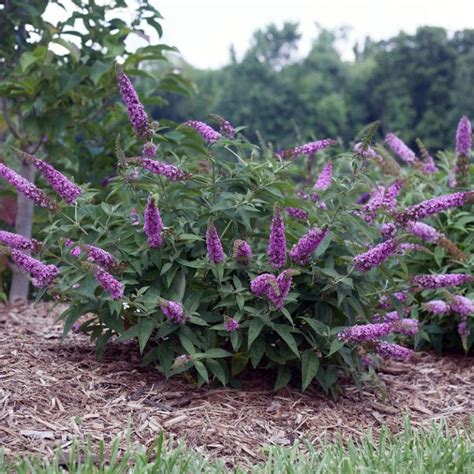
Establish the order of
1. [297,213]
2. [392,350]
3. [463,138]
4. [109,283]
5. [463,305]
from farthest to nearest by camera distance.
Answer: [463,138]
[463,305]
[297,213]
[392,350]
[109,283]

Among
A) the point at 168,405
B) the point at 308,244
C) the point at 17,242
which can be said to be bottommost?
the point at 168,405

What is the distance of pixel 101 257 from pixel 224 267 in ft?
1.93

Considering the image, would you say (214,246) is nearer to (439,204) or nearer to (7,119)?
(439,204)

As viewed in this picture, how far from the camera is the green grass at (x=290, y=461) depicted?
8.57 ft

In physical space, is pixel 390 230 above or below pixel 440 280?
above

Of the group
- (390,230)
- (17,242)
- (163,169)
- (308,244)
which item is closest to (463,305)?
(390,230)

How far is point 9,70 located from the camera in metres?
5.75

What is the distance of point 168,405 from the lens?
3.53 metres

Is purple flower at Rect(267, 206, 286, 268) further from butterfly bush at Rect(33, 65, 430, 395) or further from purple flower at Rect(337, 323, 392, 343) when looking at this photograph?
purple flower at Rect(337, 323, 392, 343)

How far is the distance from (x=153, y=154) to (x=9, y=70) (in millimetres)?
2678

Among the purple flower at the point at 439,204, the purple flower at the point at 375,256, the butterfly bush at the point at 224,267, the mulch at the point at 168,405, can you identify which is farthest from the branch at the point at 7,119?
the purple flower at the point at 439,204

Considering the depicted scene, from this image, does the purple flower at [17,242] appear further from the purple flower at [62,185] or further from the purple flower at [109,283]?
the purple flower at [109,283]

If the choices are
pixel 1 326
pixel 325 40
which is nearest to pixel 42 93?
pixel 1 326

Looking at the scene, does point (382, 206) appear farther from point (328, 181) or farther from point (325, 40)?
point (325, 40)
